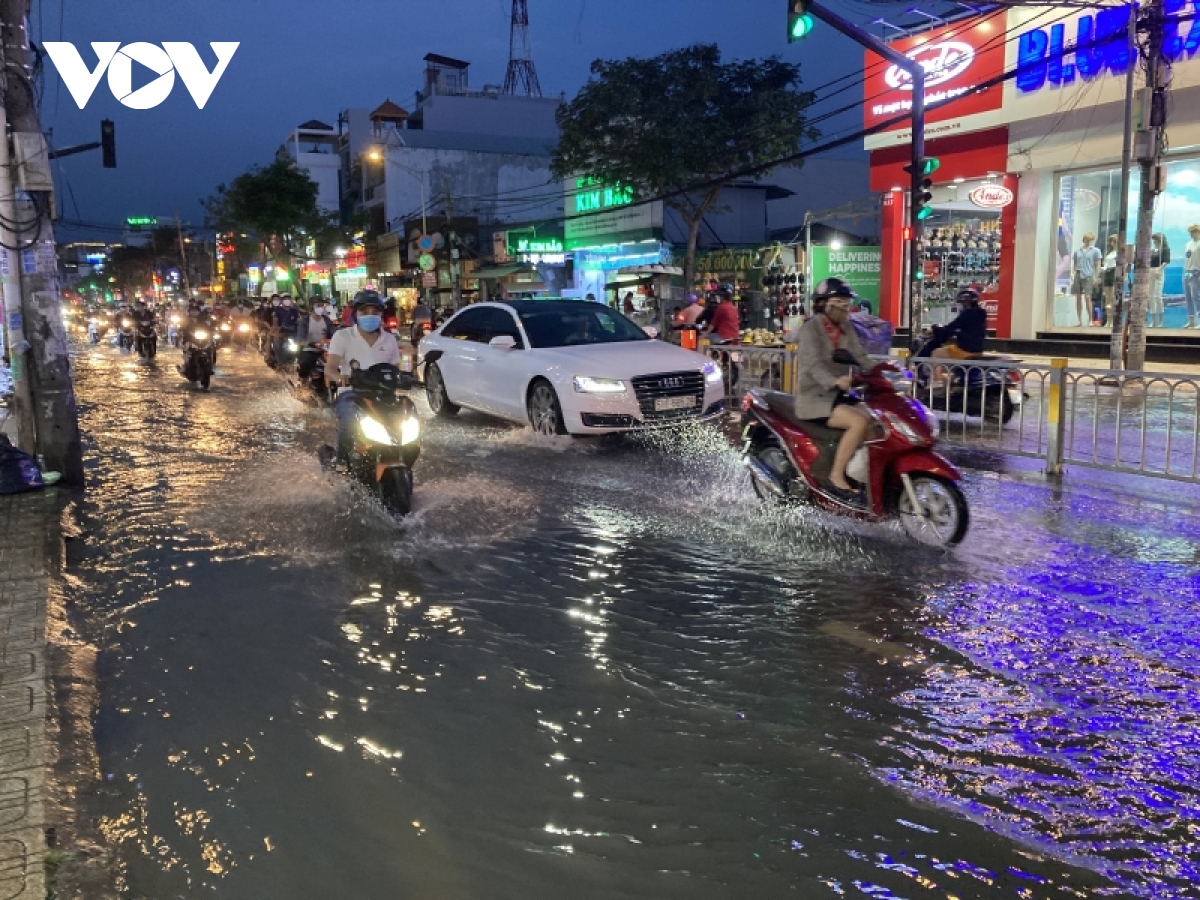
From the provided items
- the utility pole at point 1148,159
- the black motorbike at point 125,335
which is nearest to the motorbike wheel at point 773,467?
the utility pole at point 1148,159

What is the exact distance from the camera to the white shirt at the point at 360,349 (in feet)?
28.6

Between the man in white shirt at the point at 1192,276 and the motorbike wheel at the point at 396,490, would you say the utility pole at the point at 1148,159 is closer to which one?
the man in white shirt at the point at 1192,276

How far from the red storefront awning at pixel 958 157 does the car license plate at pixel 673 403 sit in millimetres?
12999

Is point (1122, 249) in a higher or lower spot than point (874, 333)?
higher

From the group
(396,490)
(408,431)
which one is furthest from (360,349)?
(396,490)

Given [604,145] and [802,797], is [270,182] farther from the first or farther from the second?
[802,797]

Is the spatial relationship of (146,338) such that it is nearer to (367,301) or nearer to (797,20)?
(797,20)

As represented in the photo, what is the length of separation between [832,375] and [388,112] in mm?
66229

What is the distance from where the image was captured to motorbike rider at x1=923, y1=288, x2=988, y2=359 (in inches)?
487

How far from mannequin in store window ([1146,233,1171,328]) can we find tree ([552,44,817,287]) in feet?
41.0

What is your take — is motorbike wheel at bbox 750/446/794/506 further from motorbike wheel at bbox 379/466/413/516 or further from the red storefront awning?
the red storefront awning

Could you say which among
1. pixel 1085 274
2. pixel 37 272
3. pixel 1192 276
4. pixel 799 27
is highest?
pixel 799 27

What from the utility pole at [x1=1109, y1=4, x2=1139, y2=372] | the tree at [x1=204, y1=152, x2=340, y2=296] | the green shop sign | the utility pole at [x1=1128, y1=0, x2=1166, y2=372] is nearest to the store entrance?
the green shop sign

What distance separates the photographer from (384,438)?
305 inches
